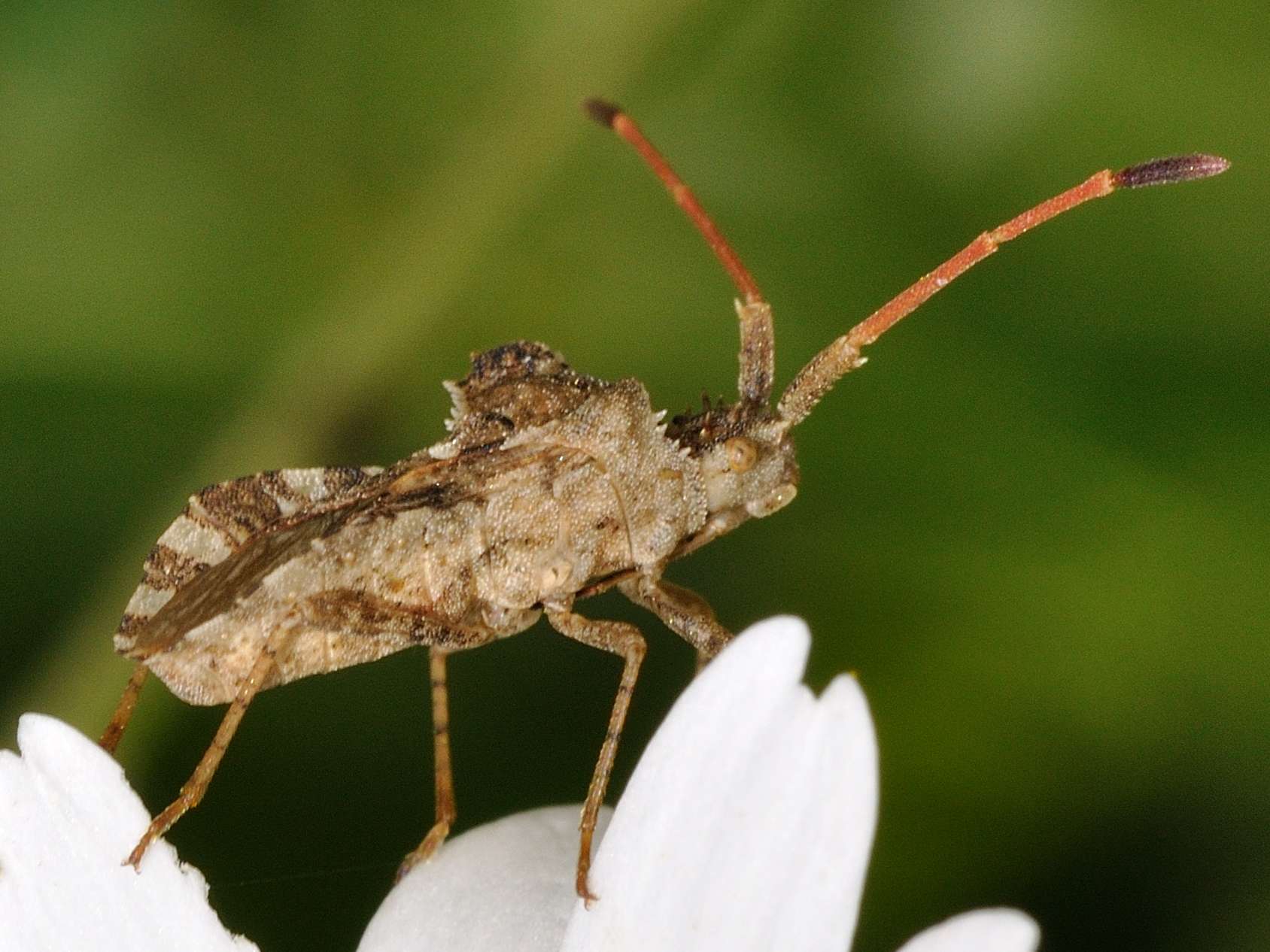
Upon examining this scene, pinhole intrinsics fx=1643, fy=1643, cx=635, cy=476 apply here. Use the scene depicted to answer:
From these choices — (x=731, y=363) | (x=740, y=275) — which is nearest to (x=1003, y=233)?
(x=740, y=275)

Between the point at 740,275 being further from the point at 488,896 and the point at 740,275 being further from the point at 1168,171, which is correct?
the point at 488,896

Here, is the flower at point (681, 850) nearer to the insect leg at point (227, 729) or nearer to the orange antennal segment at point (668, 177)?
the insect leg at point (227, 729)

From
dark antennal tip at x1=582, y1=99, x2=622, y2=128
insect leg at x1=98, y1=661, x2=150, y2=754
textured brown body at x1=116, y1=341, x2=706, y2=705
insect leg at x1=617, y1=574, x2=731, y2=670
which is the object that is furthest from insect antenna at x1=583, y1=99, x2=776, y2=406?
insect leg at x1=98, y1=661, x2=150, y2=754

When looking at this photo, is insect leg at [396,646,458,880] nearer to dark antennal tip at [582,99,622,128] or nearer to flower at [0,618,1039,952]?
flower at [0,618,1039,952]

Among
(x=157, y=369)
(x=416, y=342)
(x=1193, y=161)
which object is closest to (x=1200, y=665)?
(x=1193, y=161)

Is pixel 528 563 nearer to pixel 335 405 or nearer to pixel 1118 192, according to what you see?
pixel 335 405

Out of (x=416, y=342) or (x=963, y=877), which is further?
(x=416, y=342)

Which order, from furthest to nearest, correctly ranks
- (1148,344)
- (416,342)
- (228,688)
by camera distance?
(416,342) → (1148,344) → (228,688)
